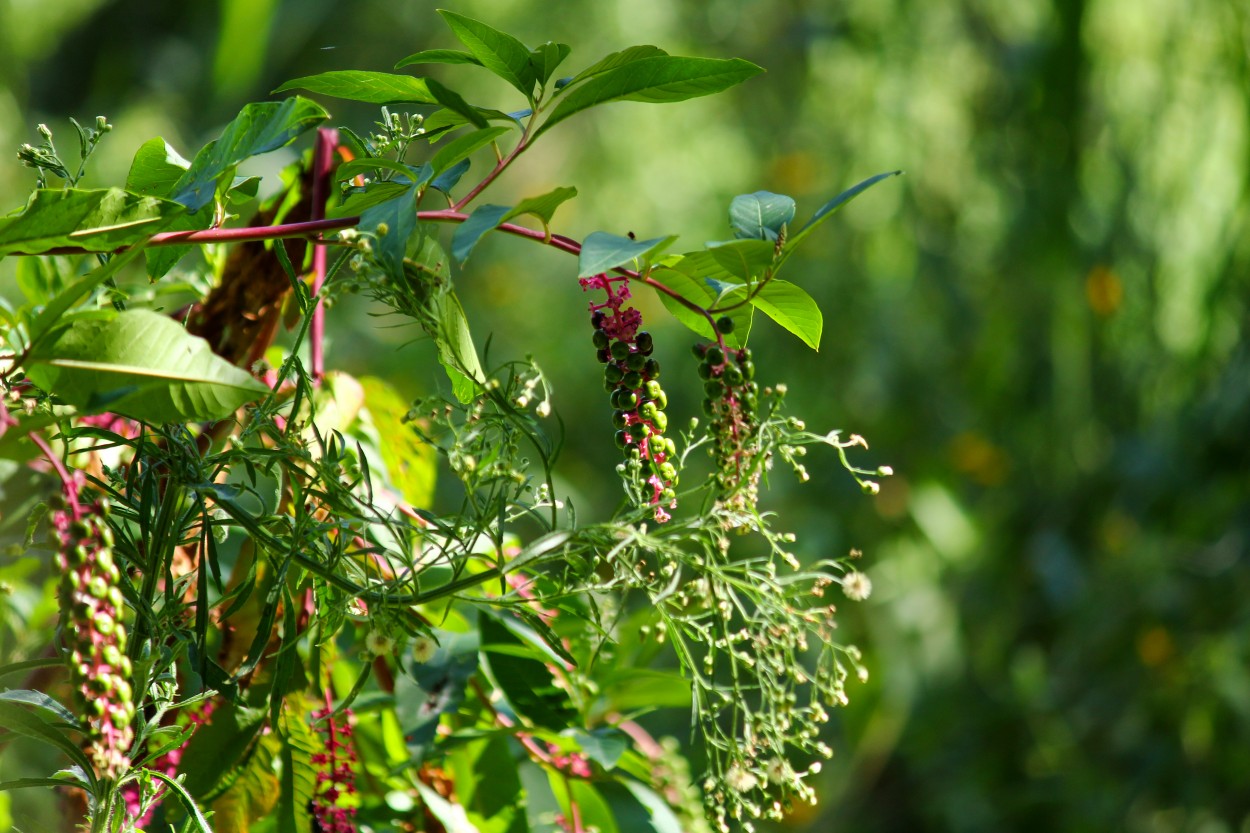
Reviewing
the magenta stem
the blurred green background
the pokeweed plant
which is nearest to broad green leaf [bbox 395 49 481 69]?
the pokeweed plant

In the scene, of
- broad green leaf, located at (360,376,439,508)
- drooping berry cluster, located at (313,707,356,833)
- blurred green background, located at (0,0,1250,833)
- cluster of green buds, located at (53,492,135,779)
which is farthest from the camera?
blurred green background, located at (0,0,1250,833)

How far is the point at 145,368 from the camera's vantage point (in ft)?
0.70

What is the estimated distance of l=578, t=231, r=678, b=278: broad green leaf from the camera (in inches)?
8.6

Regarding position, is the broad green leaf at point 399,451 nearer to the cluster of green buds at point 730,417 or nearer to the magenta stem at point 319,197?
the magenta stem at point 319,197

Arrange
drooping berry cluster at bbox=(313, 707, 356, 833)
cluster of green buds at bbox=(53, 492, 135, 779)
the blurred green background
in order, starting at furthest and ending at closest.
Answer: the blurred green background, drooping berry cluster at bbox=(313, 707, 356, 833), cluster of green buds at bbox=(53, 492, 135, 779)

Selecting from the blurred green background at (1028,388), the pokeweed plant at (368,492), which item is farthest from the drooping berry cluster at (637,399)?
the blurred green background at (1028,388)

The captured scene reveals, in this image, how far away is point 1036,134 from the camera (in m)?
1.50

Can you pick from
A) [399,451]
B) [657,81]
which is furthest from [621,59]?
[399,451]

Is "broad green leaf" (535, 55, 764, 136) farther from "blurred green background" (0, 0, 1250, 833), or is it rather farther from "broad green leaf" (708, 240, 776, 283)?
"blurred green background" (0, 0, 1250, 833)

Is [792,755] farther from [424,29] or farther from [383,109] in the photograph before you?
[424,29]

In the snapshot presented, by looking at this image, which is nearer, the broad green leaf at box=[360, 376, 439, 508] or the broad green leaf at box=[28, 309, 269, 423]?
the broad green leaf at box=[28, 309, 269, 423]

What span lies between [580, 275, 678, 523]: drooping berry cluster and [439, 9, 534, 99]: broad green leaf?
0.17 feet

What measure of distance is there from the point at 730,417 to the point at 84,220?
0.15 m

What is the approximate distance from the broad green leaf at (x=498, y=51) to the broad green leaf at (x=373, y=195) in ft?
0.12
